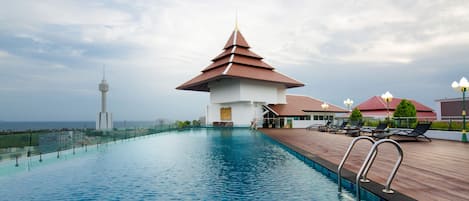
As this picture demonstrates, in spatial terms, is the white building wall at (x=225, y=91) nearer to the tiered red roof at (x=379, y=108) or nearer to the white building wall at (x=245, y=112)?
the white building wall at (x=245, y=112)

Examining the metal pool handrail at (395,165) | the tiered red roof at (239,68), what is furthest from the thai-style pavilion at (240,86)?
the metal pool handrail at (395,165)

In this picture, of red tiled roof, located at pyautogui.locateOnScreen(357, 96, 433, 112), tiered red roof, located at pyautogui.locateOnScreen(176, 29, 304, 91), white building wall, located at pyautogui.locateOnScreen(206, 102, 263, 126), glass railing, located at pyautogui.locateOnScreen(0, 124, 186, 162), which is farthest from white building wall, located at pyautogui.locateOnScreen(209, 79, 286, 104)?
red tiled roof, located at pyautogui.locateOnScreen(357, 96, 433, 112)

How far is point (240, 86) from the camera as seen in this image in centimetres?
2280

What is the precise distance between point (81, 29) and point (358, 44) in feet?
63.4

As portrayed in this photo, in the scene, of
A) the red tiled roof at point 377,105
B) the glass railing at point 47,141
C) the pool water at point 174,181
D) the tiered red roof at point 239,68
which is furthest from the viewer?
the red tiled roof at point 377,105

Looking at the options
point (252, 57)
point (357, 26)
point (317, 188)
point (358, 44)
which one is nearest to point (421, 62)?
point (358, 44)

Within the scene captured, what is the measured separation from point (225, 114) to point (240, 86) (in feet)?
12.1

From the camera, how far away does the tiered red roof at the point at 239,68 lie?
901 inches

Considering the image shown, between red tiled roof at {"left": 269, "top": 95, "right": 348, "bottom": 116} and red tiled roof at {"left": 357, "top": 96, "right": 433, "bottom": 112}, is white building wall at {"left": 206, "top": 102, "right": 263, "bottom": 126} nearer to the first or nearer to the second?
red tiled roof at {"left": 269, "top": 95, "right": 348, "bottom": 116}

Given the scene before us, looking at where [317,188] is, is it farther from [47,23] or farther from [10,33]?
[10,33]

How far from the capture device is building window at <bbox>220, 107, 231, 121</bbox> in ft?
81.7

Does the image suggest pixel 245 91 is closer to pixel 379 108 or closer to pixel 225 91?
pixel 225 91

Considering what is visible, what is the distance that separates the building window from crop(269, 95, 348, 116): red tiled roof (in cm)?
382

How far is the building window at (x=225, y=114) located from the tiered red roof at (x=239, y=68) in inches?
117
